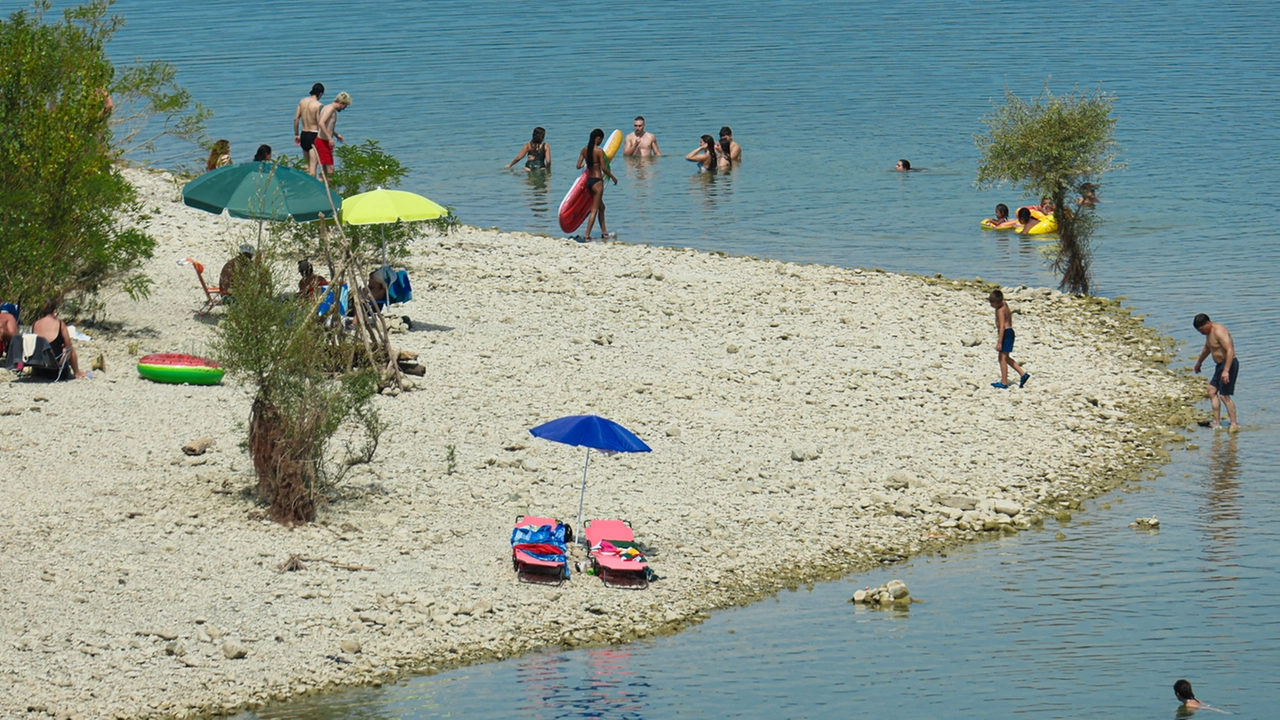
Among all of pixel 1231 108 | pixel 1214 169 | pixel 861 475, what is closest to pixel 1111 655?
pixel 861 475

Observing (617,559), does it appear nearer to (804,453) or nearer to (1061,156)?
(804,453)

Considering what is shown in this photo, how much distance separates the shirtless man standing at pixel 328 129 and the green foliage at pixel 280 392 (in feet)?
22.8

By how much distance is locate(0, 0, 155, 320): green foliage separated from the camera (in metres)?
17.2

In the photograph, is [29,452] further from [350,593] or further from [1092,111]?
[1092,111]

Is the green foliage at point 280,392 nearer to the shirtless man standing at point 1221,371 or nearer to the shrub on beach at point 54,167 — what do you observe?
the shrub on beach at point 54,167

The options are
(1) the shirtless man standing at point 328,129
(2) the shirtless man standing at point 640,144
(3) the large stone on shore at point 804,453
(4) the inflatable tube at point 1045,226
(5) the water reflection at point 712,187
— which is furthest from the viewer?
(2) the shirtless man standing at point 640,144

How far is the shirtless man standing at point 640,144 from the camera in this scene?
3638 centimetres

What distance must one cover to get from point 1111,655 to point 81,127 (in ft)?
40.4

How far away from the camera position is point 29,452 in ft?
48.1

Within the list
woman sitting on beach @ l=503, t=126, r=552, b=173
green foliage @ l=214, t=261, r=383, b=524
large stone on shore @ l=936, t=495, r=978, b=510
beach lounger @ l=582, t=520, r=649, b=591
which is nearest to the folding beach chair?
green foliage @ l=214, t=261, r=383, b=524

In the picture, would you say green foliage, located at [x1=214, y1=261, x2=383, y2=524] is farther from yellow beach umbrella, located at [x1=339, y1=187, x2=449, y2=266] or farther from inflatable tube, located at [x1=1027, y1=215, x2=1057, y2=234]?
inflatable tube, located at [x1=1027, y1=215, x2=1057, y2=234]

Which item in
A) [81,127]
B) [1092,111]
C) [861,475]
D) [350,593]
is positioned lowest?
[350,593]

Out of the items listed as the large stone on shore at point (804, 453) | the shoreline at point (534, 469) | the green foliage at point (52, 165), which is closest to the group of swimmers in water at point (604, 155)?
the shoreline at point (534, 469)

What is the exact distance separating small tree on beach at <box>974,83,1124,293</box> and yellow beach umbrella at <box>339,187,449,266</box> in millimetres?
8946
